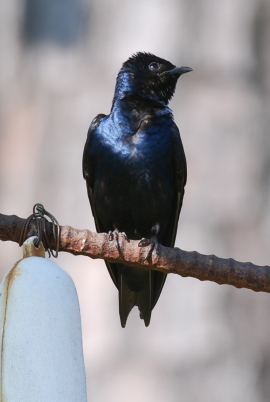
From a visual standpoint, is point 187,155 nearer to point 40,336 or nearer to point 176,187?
point 176,187

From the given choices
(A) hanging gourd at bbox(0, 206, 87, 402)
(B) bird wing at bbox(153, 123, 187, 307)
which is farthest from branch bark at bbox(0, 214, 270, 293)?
(B) bird wing at bbox(153, 123, 187, 307)

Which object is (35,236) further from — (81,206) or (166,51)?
(166,51)

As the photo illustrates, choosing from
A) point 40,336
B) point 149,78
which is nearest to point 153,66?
point 149,78

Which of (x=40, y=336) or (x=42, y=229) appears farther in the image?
(x=42, y=229)

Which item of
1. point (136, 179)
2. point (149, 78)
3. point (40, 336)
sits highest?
point (149, 78)

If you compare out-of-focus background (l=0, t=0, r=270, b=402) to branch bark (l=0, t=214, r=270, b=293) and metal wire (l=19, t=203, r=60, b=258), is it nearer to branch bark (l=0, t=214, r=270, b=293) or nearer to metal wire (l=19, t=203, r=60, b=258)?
branch bark (l=0, t=214, r=270, b=293)

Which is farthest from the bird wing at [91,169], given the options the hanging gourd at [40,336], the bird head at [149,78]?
the hanging gourd at [40,336]

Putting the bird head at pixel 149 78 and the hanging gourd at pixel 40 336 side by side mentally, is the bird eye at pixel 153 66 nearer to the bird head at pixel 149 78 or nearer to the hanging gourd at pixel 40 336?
the bird head at pixel 149 78

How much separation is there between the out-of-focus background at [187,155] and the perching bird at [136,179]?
0.54 metres

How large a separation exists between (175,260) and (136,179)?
4.50 ft

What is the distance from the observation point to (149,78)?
14.8 feet

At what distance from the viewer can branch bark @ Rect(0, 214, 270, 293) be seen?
258 centimetres

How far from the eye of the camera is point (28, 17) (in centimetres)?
526

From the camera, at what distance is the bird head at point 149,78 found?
14.6ft
